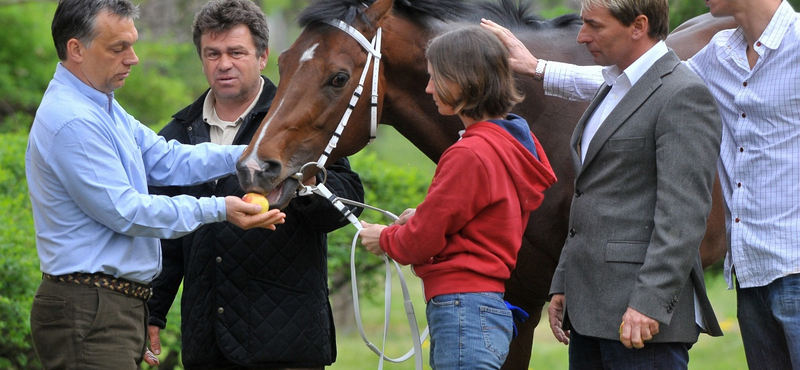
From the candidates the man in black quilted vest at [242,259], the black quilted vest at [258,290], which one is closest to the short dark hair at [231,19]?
the man in black quilted vest at [242,259]

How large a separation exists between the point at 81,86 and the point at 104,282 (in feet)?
2.12

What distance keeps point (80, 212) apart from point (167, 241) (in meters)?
0.65

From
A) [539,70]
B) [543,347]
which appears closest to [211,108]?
[539,70]

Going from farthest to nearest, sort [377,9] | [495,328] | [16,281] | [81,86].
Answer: [16,281], [377,9], [81,86], [495,328]

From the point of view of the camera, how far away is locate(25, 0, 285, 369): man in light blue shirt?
2758mm

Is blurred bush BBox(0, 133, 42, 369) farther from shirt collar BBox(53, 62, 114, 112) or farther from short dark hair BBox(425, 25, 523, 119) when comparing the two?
short dark hair BBox(425, 25, 523, 119)

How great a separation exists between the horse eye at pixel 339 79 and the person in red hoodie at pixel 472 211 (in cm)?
62

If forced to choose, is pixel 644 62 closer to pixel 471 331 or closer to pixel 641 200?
pixel 641 200

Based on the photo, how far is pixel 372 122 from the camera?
3.34 meters

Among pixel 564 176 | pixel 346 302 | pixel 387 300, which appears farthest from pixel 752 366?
pixel 346 302

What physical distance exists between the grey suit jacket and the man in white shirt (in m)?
0.21

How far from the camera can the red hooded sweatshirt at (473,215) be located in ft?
8.43

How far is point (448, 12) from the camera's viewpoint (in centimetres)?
354

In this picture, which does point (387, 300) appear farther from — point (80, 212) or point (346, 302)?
point (346, 302)
